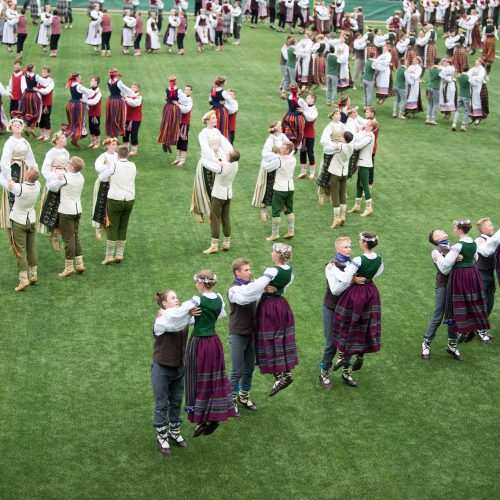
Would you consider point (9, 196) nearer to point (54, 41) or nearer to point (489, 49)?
point (54, 41)

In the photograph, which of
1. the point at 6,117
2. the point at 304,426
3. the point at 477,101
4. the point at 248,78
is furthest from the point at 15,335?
the point at 248,78

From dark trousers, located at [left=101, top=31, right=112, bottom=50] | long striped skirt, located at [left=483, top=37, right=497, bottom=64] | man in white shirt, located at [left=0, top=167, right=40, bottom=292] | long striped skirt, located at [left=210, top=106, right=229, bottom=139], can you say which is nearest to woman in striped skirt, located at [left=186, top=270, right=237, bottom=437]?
man in white shirt, located at [left=0, top=167, right=40, bottom=292]

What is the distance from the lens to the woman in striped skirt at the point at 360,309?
8625mm

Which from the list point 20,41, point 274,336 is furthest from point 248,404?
point 20,41

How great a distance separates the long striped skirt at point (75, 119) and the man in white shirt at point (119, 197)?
5131mm

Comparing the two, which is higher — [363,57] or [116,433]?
[363,57]

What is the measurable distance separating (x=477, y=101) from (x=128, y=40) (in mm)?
10386

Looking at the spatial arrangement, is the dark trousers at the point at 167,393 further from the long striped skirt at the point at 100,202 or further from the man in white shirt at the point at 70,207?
the long striped skirt at the point at 100,202

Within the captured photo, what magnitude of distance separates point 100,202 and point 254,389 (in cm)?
383

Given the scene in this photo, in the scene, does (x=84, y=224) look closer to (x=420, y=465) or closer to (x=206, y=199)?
(x=206, y=199)

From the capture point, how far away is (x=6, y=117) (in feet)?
60.1

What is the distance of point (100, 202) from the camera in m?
11.7

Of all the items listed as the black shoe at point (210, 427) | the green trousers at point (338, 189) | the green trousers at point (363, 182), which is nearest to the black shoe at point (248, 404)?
the black shoe at point (210, 427)

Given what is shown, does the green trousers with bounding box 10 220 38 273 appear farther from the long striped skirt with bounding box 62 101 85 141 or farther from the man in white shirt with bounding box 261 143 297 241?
the long striped skirt with bounding box 62 101 85 141
